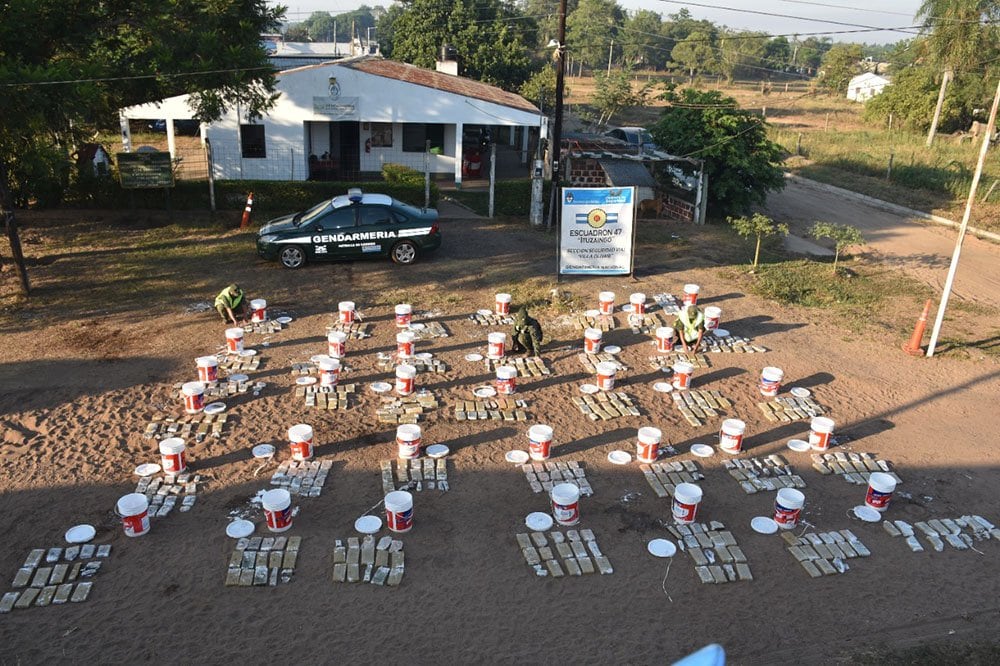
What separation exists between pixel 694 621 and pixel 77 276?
14.3m

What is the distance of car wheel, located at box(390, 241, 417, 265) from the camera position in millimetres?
16703

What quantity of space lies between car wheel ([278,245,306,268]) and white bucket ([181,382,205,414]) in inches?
248

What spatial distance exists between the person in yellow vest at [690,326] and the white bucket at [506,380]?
335cm

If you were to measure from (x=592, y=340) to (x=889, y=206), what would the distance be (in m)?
20.6

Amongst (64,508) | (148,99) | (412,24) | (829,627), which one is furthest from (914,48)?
(64,508)

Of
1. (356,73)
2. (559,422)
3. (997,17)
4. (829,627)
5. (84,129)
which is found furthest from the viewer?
(997,17)

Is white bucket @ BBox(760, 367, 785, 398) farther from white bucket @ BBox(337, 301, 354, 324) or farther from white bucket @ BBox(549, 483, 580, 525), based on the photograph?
white bucket @ BBox(337, 301, 354, 324)

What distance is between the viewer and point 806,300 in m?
15.9

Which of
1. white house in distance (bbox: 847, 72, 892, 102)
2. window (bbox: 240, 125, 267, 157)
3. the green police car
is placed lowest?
the green police car

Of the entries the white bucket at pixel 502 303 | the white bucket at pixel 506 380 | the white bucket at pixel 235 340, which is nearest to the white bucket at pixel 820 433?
the white bucket at pixel 506 380

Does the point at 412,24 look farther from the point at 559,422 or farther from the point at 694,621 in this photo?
the point at 694,621

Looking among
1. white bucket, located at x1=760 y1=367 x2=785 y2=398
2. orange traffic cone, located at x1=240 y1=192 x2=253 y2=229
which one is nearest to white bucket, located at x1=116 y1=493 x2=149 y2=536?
white bucket, located at x1=760 y1=367 x2=785 y2=398

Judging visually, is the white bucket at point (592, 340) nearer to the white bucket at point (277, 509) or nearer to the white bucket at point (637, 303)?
the white bucket at point (637, 303)

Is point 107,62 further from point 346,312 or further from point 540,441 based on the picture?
point 540,441
